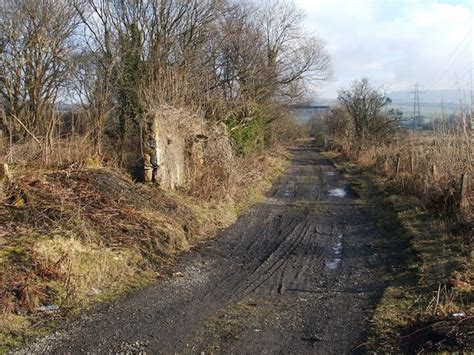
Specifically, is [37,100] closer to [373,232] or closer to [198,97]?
[198,97]

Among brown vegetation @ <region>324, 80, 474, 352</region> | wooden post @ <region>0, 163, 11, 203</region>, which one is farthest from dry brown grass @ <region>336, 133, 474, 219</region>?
wooden post @ <region>0, 163, 11, 203</region>

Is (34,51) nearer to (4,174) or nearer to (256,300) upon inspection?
(4,174)

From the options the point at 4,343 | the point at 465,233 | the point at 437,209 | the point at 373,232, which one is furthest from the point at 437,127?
the point at 4,343

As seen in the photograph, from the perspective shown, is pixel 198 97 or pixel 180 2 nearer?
pixel 198 97

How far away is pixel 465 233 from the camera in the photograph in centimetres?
923

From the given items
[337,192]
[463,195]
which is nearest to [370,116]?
[337,192]

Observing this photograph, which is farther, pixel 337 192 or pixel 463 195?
pixel 337 192

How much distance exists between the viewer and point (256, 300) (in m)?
6.95

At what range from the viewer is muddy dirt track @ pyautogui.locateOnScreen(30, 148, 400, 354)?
18.1 feet

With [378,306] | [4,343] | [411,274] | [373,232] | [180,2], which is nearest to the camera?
[4,343]

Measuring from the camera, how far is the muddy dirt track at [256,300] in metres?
5.52

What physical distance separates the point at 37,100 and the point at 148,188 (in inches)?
539

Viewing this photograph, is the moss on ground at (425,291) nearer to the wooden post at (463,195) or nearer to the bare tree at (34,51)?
the wooden post at (463,195)

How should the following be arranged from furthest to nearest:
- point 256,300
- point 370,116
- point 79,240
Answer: point 370,116, point 79,240, point 256,300
